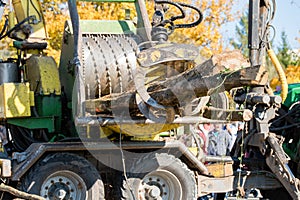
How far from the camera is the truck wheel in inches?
333

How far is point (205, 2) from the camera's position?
2039cm

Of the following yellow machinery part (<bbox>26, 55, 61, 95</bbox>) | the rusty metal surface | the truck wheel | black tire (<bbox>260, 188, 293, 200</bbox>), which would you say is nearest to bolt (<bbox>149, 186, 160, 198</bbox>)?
the rusty metal surface

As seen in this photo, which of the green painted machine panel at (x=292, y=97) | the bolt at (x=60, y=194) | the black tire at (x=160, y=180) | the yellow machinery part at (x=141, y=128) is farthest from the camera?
the green painted machine panel at (x=292, y=97)

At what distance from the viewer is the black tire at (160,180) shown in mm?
8727

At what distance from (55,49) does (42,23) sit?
317 inches

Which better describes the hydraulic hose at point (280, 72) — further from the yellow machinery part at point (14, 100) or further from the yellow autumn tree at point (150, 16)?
the yellow autumn tree at point (150, 16)

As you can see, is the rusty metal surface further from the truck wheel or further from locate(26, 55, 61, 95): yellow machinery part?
locate(26, 55, 61, 95): yellow machinery part

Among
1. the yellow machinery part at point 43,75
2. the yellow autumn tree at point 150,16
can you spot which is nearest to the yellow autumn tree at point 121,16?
the yellow autumn tree at point 150,16

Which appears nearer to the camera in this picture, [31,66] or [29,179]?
[29,179]

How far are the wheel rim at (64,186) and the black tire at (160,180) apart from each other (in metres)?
0.54

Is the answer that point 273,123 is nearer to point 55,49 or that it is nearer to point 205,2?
point 55,49

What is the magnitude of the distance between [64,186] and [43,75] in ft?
5.16

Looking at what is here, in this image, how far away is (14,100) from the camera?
897cm

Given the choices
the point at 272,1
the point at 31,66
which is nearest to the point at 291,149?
the point at 272,1
